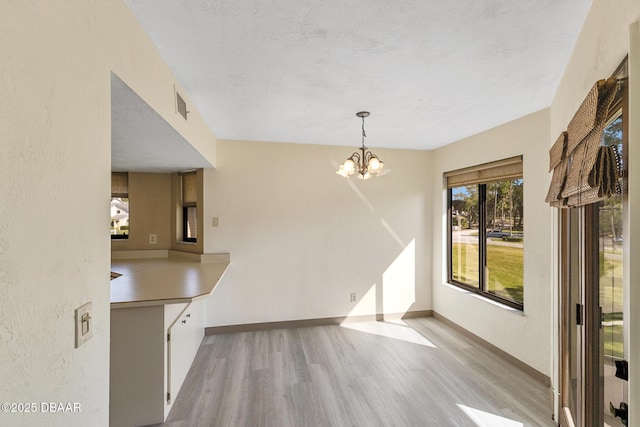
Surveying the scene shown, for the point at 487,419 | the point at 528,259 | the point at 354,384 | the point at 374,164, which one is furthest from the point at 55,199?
the point at 528,259

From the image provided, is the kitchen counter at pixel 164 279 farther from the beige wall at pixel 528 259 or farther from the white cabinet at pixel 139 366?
the beige wall at pixel 528 259

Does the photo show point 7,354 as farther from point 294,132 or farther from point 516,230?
point 516,230

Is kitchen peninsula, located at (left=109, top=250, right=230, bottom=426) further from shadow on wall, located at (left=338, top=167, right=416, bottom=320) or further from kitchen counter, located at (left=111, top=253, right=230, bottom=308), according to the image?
shadow on wall, located at (left=338, top=167, right=416, bottom=320)

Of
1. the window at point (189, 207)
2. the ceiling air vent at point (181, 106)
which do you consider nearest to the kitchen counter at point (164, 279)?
the window at point (189, 207)

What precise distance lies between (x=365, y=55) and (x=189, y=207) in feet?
10.3

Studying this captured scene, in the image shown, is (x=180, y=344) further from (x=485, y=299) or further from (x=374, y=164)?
(x=485, y=299)

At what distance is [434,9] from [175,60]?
1.48 meters

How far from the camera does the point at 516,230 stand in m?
3.05

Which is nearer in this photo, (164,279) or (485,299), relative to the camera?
(164,279)

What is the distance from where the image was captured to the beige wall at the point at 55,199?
2.17ft

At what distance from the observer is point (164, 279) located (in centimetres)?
266

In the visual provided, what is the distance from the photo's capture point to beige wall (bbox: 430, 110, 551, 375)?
2627 millimetres

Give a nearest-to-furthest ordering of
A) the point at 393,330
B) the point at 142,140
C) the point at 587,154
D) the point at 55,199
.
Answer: the point at 55,199
the point at 587,154
the point at 142,140
the point at 393,330

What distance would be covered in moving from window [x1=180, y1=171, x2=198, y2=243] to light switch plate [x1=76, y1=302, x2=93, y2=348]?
2.95m
